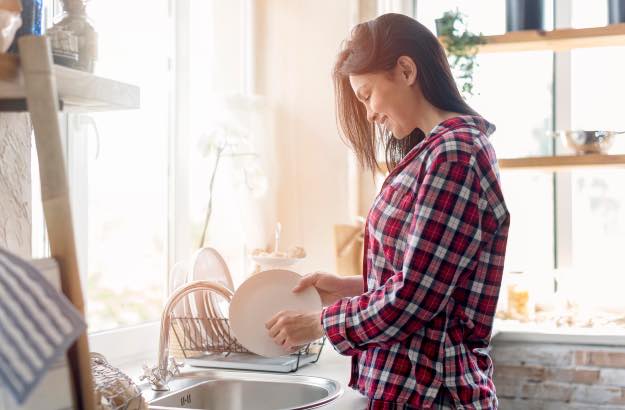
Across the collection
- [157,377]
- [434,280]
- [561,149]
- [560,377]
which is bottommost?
[560,377]

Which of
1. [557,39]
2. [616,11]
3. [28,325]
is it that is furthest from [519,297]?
[28,325]

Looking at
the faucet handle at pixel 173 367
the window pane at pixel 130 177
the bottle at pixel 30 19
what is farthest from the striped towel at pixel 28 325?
the window pane at pixel 130 177

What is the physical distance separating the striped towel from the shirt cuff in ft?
2.22

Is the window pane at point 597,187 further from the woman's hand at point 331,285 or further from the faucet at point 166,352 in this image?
the faucet at point 166,352

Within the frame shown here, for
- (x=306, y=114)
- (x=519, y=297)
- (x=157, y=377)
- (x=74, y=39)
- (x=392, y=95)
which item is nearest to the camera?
(x=74, y=39)

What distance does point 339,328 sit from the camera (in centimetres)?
151

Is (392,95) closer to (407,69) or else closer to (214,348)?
(407,69)

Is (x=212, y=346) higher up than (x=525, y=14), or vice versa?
(x=525, y=14)

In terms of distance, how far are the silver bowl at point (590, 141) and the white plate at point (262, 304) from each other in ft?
4.13

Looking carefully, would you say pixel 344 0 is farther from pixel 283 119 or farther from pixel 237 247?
pixel 237 247

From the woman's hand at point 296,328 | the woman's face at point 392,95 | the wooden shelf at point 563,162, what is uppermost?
the woman's face at point 392,95

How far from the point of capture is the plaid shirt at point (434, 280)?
4.65 feet

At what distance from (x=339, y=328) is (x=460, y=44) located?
1.59 metres

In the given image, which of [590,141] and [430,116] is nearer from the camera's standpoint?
[430,116]
